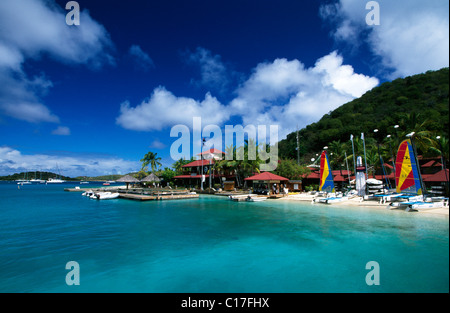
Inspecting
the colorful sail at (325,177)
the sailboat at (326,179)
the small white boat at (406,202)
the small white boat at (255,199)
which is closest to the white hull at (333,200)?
the sailboat at (326,179)

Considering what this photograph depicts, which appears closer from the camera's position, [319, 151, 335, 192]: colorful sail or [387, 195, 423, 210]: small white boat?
[387, 195, 423, 210]: small white boat

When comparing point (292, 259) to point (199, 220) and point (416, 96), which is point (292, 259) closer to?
point (199, 220)

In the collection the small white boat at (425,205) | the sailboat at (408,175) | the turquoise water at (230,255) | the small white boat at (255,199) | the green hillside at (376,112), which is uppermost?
the green hillside at (376,112)

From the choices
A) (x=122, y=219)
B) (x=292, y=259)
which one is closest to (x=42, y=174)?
(x=122, y=219)

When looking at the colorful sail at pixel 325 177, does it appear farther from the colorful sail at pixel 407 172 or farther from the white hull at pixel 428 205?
the colorful sail at pixel 407 172

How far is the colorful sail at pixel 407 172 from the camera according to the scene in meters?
11.8

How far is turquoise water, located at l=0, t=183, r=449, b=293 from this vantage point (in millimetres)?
6730

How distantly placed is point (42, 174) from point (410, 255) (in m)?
201

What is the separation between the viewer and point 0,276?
25.6 ft

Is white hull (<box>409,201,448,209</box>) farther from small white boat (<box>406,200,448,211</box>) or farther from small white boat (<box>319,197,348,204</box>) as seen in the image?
small white boat (<box>319,197,348,204</box>)

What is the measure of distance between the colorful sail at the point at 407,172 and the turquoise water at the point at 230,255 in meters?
1.96

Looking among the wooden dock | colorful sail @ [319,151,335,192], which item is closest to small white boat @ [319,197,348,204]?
colorful sail @ [319,151,335,192]

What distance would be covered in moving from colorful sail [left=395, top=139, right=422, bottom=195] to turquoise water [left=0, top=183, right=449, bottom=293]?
Result: 6.44ft
